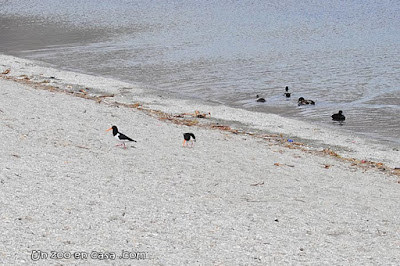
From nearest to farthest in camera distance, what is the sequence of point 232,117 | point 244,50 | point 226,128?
point 226,128 < point 232,117 < point 244,50

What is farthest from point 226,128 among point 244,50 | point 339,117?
point 244,50

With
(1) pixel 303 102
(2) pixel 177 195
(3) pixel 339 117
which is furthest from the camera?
(1) pixel 303 102

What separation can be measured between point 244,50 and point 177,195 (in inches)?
1152

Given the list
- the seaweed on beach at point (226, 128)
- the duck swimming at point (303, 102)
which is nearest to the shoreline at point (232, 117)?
the seaweed on beach at point (226, 128)

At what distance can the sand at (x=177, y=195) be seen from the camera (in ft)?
29.1

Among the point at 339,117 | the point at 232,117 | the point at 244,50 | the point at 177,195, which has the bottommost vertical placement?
the point at 339,117

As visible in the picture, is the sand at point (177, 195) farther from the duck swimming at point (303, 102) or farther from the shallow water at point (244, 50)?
the shallow water at point (244, 50)

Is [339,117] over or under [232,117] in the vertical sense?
under

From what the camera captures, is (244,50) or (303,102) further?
(244,50)

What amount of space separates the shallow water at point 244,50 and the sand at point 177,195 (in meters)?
6.77

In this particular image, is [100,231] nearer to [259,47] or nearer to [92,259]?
[92,259]

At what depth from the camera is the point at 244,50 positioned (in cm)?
3978

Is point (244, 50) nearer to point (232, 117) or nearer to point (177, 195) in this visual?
point (232, 117)

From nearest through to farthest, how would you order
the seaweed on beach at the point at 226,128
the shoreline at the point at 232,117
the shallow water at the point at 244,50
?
the seaweed on beach at the point at 226,128, the shoreline at the point at 232,117, the shallow water at the point at 244,50
